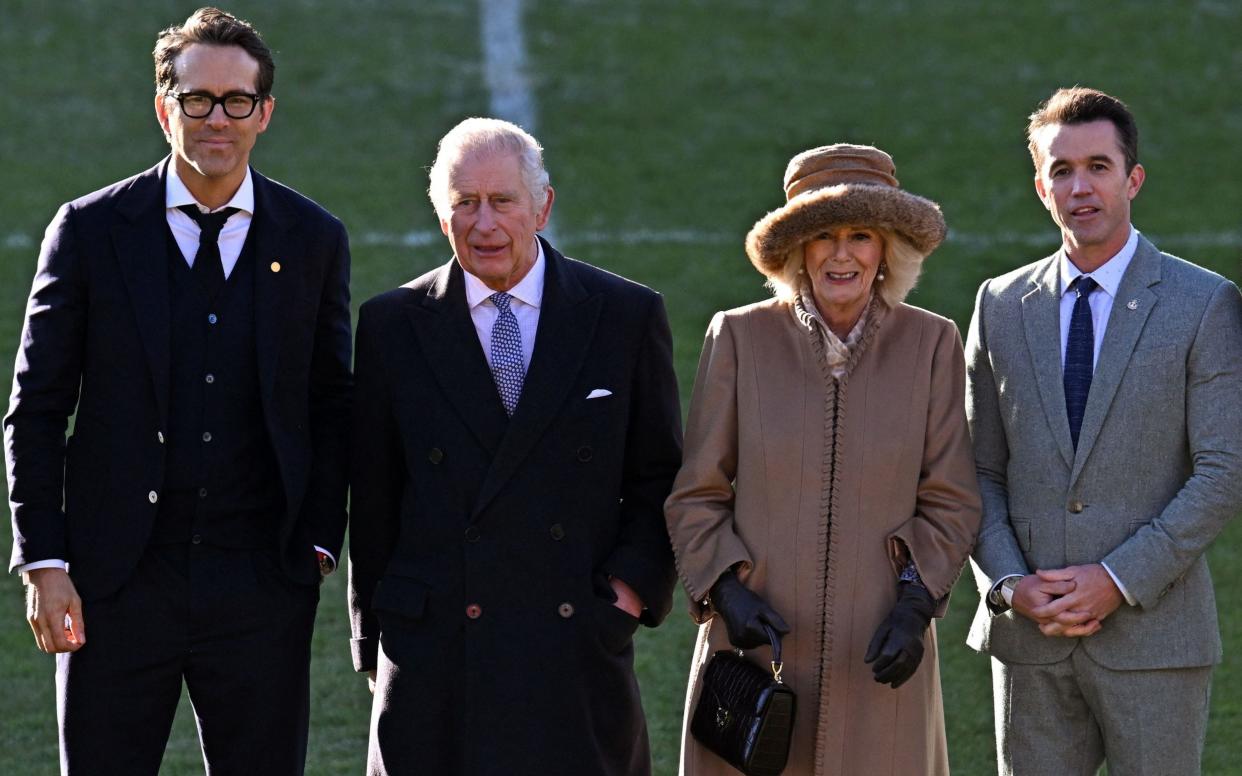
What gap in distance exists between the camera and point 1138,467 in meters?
4.47

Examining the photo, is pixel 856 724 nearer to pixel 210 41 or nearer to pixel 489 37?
pixel 210 41

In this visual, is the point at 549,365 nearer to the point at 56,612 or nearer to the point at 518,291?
the point at 518,291

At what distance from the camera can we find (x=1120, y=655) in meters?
4.46

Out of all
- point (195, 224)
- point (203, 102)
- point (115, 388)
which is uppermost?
point (203, 102)

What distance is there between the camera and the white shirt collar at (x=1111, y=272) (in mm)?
4570

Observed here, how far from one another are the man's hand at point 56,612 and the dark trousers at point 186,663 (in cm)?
4

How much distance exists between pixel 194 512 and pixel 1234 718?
4.15 m

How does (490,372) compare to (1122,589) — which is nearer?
(1122,589)

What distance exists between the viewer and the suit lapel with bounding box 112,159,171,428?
4422 millimetres

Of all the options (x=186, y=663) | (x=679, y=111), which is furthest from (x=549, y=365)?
(x=679, y=111)

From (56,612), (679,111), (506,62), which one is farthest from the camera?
(506,62)

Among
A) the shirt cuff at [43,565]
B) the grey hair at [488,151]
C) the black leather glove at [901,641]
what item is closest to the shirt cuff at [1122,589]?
the black leather glove at [901,641]

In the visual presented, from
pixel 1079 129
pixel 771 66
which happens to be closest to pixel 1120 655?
pixel 1079 129

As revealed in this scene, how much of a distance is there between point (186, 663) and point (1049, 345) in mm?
2167
